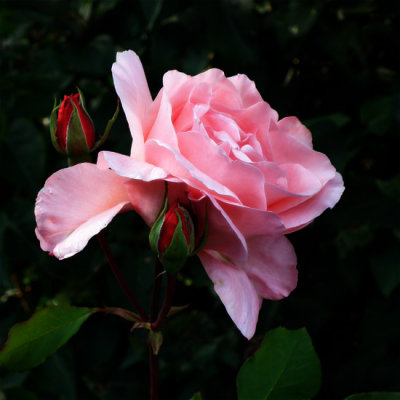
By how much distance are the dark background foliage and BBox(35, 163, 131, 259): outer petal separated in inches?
21.5

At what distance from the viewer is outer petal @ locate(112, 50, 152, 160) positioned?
1.67ft

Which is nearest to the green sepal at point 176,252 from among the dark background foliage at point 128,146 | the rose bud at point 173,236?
the rose bud at point 173,236

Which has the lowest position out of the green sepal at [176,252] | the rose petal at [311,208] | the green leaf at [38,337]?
the green leaf at [38,337]

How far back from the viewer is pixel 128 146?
105cm

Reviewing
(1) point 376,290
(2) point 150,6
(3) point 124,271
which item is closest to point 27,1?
(2) point 150,6

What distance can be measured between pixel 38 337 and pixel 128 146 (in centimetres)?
55

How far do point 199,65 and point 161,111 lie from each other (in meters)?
0.63

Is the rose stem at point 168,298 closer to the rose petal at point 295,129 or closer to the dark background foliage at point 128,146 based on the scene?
the rose petal at point 295,129

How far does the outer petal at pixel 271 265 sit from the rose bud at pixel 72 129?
0.61ft

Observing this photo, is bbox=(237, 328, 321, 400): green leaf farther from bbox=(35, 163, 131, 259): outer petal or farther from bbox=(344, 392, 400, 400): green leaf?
bbox=(35, 163, 131, 259): outer petal

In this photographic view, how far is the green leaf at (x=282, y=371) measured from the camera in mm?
570

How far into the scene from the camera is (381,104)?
1.16 metres

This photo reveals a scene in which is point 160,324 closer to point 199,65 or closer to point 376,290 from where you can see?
point 199,65

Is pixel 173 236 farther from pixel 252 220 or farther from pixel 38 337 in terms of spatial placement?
pixel 38 337
